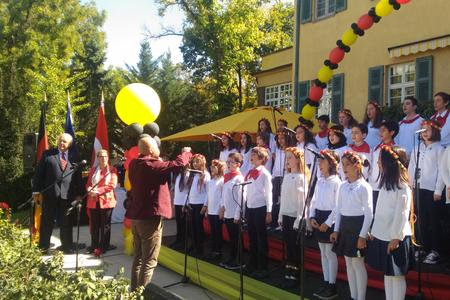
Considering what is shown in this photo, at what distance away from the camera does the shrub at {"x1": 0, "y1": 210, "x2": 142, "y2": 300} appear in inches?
133

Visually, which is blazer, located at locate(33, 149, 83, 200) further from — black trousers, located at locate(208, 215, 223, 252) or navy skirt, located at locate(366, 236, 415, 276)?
navy skirt, located at locate(366, 236, 415, 276)

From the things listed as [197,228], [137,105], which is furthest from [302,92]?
[137,105]

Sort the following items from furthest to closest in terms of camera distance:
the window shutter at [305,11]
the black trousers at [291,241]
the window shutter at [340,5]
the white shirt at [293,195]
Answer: the window shutter at [305,11]
the window shutter at [340,5]
the black trousers at [291,241]
the white shirt at [293,195]

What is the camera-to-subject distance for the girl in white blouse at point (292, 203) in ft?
19.9

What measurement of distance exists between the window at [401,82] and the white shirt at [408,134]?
5.65m

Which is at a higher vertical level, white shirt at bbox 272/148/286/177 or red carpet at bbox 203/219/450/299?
white shirt at bbox 272/148/286/177

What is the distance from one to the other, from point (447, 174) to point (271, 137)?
4284 mm

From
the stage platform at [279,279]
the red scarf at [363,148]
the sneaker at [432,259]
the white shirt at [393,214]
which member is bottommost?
the stage platform at [279,279]

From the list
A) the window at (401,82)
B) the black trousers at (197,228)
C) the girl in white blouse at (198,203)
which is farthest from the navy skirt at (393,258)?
the window at (401,82)

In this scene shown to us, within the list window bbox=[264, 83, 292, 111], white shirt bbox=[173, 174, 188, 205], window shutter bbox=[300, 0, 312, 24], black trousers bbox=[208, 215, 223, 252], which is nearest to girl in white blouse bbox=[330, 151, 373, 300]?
black trousers bbox=[208, 215, 223, 252]

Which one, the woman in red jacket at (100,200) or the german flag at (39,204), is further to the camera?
the german flag at (39,204)

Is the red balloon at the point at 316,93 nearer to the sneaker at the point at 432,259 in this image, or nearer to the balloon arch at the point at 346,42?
the balloon arch at the point at 346,42

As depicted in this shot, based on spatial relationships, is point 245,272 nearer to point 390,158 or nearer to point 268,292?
point 268,292

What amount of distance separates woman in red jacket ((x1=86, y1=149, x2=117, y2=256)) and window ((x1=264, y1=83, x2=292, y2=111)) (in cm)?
1125
